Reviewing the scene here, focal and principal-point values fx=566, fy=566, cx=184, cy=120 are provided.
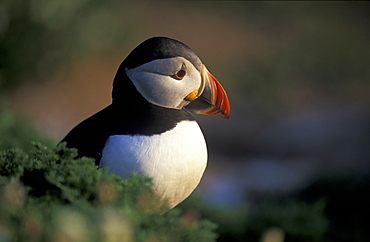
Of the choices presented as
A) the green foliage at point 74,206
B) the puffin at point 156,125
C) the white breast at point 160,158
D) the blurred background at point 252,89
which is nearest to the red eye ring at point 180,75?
the puffin at point 156,125

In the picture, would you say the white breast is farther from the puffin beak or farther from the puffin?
the puffin beak

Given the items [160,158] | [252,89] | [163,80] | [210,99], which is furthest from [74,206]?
[252,89]

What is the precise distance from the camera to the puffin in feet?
6.50

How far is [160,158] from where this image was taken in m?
1.98

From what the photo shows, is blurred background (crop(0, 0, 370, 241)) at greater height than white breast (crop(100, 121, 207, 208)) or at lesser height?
greater

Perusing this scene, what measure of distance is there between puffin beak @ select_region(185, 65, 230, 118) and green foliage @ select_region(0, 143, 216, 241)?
63 cm

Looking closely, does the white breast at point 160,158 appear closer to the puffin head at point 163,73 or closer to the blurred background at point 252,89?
the puffin head at point 163,73

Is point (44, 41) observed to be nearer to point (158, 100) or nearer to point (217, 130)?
point (217, 130)

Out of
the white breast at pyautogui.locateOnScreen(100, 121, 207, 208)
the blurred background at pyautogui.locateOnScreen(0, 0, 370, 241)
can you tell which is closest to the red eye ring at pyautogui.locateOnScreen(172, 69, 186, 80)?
the white breast at pyautogui.locateOnScreen(100, 121, 207, 208)

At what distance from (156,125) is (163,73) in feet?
0.66

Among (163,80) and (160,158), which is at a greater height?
(163,80)

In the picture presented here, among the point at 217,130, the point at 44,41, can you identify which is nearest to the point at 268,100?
the point at 217,130

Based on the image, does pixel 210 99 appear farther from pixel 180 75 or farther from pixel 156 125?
pixel 156 125

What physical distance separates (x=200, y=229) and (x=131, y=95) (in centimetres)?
78
